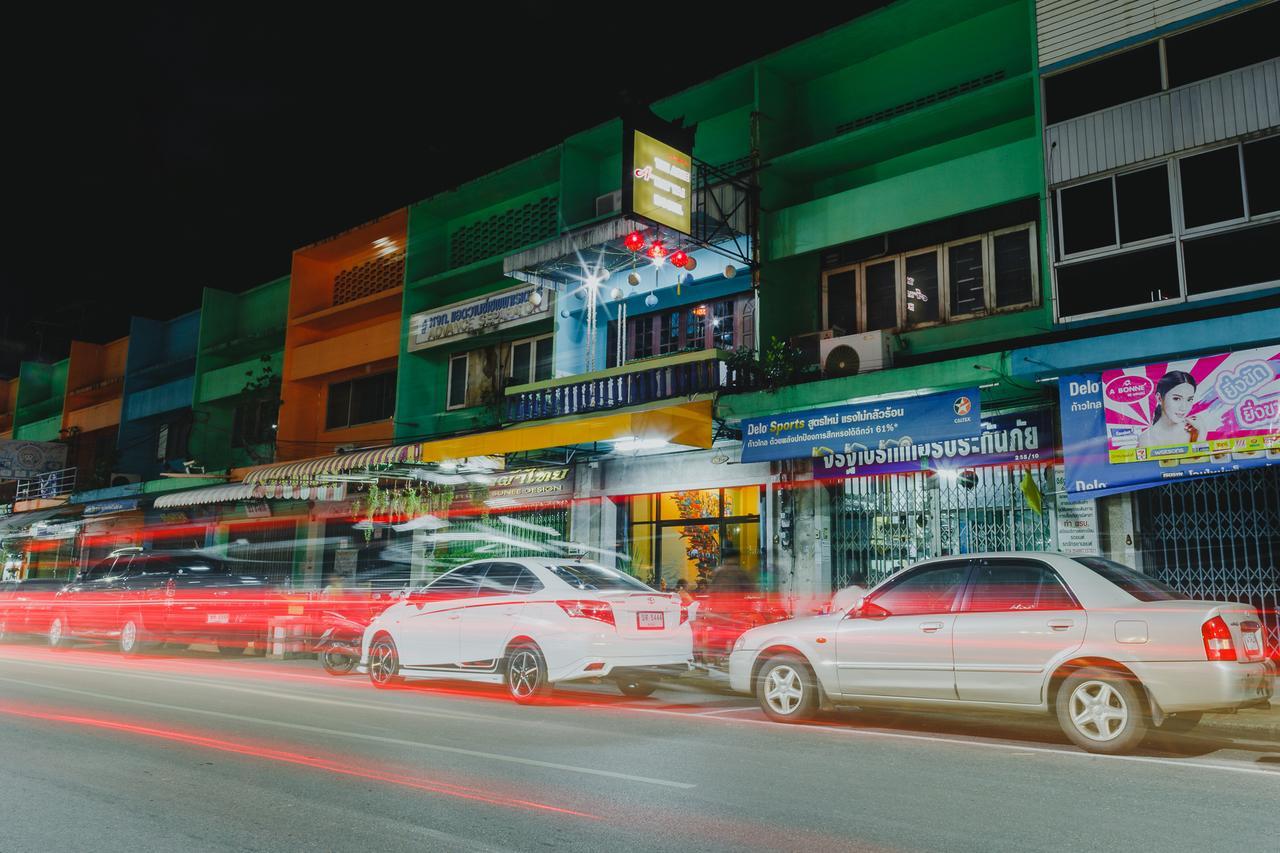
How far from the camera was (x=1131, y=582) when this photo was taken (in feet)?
26.4

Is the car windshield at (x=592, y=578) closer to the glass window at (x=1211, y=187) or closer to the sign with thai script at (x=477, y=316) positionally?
the glass window at (x=1211, y=187)

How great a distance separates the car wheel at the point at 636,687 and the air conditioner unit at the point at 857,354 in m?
6.14

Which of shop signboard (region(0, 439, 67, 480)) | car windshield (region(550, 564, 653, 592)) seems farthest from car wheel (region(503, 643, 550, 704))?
shop signboard (region(0, 439, 67, 480))

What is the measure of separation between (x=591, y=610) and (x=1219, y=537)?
8119mm

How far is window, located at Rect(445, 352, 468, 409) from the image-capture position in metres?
24.2

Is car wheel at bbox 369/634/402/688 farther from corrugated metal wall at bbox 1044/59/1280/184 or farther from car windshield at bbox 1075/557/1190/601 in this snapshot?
corrugated metal wall at bbox 1044/59/1280/184

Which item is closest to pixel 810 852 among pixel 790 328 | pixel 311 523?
pixel 790 328

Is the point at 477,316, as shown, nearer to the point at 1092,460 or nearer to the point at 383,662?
the point at 383,662

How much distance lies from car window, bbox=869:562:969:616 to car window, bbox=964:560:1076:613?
0.60 ft

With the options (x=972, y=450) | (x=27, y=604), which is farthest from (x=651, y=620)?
(x=27, y=604)

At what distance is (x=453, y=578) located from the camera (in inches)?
479

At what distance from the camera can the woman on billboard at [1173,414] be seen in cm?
1163

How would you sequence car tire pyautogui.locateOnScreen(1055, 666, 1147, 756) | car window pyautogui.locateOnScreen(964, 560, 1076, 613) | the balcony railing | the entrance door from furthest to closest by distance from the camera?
the balcony railing, the entrance door, car window pyautogui.locateOnScreen(964, 560, 1076, 613), car tire pyautogui.locateOnScreen(1055, 666, 1147, 756)

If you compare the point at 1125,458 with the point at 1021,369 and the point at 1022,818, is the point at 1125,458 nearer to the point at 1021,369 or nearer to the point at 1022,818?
the point at 1021,369
